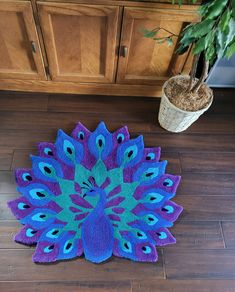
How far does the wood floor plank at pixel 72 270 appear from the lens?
1.09 m

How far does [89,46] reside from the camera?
1270 mm

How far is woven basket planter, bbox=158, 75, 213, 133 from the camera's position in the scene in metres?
1.26

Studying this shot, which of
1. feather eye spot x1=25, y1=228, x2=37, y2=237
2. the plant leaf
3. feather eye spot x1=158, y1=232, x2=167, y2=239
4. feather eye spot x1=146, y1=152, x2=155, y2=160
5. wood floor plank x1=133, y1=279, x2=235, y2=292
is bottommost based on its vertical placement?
wood floor plank x1=133, y1=279, x2=235, y2=292

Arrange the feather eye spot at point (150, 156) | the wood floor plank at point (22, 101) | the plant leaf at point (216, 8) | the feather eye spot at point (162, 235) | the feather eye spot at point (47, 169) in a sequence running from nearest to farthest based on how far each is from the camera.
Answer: the plant leaf at point (216, 8) < the feather eye spot at point (162, 235) < the feather eye spot at point (47, 169) < the feather eye spot at point (150, 156) < the wood floor plank at point (22, 101)

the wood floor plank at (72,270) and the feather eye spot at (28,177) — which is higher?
the feather eye spot at (28,177)

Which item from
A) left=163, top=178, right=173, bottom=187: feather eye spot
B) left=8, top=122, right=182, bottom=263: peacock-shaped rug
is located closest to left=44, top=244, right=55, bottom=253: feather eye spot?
left=8, top=122, right=182, bottom=263: peacock-shaped rug

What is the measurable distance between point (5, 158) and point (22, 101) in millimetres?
415

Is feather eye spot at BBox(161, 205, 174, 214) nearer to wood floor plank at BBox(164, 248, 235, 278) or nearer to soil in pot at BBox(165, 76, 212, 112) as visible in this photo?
wood floor plank at BBox(164, 248, 235, 278)

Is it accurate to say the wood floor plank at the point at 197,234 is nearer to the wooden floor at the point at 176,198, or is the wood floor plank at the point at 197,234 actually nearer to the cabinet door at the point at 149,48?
the wooden floor at the point at 176,198

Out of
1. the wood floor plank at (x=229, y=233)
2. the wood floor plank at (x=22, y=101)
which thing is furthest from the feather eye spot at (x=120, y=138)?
the wood floor plank at (x=229, y=233)

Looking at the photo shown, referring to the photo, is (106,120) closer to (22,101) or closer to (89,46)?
(89,46)

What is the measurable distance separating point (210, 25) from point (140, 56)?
51 centimetres

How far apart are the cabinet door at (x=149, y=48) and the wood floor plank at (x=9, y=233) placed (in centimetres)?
100

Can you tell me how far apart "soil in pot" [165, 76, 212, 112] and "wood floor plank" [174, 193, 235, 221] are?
49cm
